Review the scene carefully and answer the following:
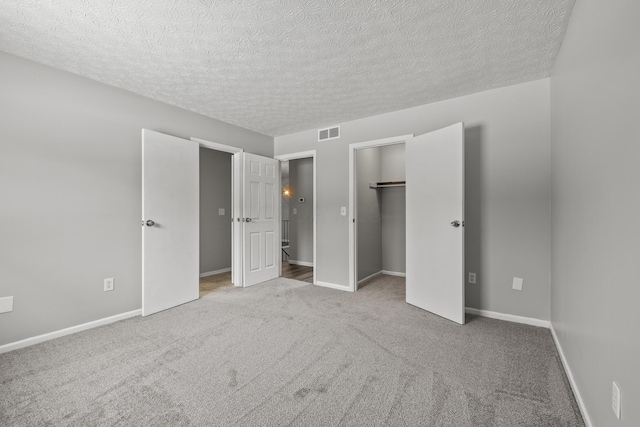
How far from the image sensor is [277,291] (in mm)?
3844

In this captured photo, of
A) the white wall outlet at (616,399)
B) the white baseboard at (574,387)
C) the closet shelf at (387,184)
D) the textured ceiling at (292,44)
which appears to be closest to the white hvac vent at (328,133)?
the textured ceiling at (292,44)

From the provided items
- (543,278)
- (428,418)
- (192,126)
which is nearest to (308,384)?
(428,418)

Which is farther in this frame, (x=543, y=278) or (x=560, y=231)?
(x=543, y=278)

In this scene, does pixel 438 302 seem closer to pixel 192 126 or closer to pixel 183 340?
pixel 183 340

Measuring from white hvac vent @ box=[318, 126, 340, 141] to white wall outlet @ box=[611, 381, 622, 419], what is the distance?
11.7 feet

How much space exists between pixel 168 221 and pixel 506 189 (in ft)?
12.3

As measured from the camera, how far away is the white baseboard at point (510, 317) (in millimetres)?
2659

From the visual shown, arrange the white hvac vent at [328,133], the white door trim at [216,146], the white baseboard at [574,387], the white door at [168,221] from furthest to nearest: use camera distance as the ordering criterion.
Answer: the white hvac vent at [328,133] → the white door trim at [216,146] → the white door at [168,221] → the white baseboard at [574,387]

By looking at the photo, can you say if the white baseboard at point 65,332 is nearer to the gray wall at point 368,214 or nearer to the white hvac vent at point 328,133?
the gray wall at point 368,214

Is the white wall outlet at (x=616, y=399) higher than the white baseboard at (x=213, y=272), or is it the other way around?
the white wall outlet at (x=616, y=399)

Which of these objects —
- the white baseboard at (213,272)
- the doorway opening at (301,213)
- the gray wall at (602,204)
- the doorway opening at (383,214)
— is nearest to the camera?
the gray wall at (602,204)

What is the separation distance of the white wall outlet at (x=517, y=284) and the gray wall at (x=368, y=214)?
6.31 ft

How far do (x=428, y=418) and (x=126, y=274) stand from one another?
3081 mm

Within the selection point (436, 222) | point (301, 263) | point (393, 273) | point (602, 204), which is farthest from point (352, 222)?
point (602, 204)
